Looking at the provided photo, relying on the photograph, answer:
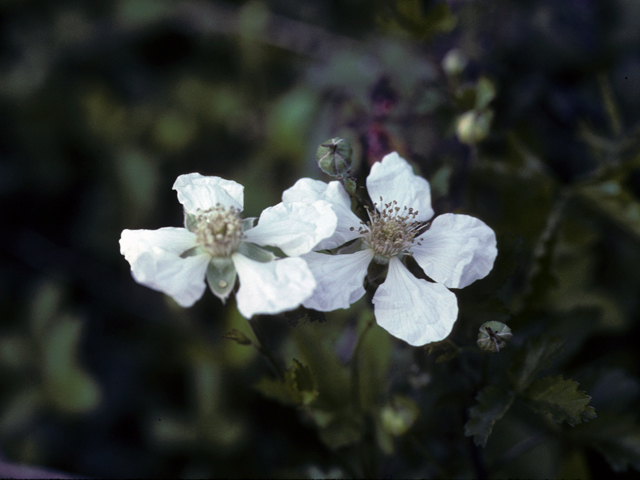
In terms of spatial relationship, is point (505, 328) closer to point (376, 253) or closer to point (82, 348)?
point (376, 253)

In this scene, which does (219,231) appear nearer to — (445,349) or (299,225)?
(299,225)

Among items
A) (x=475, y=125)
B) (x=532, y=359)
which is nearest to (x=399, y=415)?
(x=532, y=359)

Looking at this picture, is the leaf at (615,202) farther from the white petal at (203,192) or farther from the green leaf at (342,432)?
the white petal at (203,192)

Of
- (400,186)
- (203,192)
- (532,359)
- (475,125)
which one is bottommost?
(532,359)

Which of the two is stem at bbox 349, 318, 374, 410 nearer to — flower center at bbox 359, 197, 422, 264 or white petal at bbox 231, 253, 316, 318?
flower center at bbox 359, 197, 422, 264

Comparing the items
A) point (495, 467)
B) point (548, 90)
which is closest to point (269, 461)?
point (495, 467)
